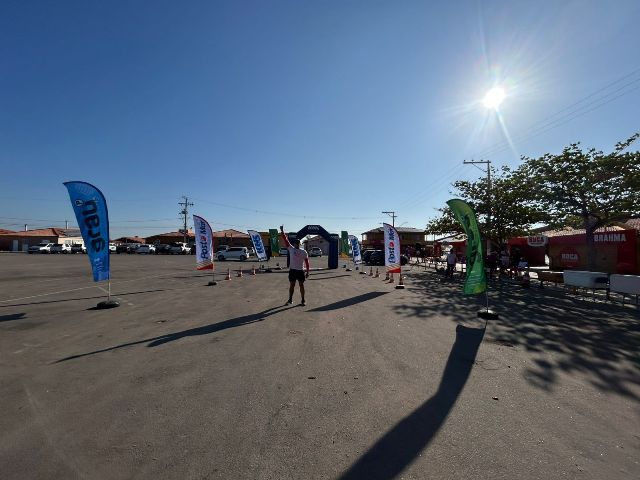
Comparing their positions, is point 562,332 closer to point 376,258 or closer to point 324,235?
point 324,235

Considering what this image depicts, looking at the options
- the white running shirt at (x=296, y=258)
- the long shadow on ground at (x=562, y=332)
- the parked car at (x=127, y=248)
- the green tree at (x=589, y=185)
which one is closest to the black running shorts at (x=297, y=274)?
the white running shirt at (x=296, y=258)

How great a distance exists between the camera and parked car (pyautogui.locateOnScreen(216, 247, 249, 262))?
43.7 metres

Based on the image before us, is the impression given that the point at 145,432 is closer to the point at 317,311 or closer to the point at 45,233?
the point at 317,311

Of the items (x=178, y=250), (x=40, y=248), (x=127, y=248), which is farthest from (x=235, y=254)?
(x=40, y=248)

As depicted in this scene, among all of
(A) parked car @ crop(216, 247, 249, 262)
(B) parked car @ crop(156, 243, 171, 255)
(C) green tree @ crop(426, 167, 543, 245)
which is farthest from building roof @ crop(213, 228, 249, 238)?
(C) green tree @ crop(426, 167, 543, 245)

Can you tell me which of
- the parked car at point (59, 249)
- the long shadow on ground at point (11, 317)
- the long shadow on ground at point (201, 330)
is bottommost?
the long shadow on ground at point (201, 330)

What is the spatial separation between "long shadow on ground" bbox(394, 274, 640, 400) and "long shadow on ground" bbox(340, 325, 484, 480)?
1116mm

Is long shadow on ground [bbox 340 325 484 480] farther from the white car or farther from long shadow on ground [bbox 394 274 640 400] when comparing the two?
the white car

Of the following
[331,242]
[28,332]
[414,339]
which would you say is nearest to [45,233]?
[331,242]

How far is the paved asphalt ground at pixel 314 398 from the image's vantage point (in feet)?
9.23

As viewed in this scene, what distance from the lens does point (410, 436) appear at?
3.21 metres

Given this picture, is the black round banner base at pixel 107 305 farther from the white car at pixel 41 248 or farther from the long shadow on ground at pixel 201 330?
the white car at pixel 41 248

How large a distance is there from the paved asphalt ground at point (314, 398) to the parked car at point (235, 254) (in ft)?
116

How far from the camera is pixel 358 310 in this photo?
9.74 metres
